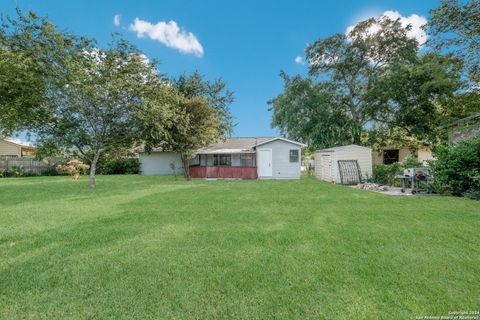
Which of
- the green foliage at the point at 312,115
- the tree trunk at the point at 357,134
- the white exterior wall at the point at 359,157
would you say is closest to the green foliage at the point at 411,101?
the tree trunk at the point at 357,134

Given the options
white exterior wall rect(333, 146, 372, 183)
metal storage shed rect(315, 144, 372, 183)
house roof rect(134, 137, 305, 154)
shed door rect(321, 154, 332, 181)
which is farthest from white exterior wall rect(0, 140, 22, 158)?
white exterior wall rect(333, 146, 372, 183)

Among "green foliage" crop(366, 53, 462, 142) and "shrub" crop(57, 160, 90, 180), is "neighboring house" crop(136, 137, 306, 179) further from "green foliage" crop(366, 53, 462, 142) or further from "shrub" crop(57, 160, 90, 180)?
"green foliage" crop(366, 53, 462, 142)

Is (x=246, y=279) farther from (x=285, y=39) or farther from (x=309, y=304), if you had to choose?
(x=285, y=39)

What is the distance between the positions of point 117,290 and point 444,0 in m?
16.1

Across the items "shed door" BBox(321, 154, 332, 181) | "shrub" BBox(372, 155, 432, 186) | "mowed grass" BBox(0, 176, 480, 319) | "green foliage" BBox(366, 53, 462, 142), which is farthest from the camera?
"green foliage" BBox(366, 53, 462, 142)

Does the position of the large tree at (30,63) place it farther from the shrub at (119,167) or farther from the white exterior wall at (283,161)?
the white exterior wall at (283,161)

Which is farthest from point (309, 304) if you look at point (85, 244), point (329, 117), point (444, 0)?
point (329, 117)

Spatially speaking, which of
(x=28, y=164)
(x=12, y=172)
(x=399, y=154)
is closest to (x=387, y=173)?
(x=399, y=154)

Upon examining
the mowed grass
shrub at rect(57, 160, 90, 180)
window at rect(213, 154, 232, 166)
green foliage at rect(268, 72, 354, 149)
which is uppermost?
green foliage at rect(268, 72, 354, 149)

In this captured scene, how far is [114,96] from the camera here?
40.0 ft

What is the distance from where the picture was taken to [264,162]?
18500 mm

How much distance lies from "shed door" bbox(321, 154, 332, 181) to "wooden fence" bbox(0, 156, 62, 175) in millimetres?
22475

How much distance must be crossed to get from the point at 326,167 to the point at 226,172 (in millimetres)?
7063

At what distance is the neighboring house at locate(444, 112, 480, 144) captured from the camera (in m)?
11.4
